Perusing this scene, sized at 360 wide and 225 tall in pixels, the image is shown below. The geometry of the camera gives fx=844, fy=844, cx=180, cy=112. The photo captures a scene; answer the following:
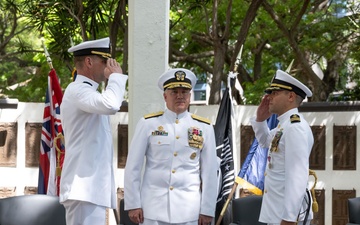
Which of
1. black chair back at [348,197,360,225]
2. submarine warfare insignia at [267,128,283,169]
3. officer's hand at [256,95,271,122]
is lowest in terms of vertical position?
black chair back at [348,197,360,225]

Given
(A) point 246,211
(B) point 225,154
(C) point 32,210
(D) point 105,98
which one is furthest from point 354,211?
(D) point 105,98

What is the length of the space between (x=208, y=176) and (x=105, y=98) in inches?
40.8

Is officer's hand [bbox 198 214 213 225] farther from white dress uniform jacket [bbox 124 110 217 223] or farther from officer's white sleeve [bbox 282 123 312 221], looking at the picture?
officer's white sleeve [bbox 282 123 312 221]

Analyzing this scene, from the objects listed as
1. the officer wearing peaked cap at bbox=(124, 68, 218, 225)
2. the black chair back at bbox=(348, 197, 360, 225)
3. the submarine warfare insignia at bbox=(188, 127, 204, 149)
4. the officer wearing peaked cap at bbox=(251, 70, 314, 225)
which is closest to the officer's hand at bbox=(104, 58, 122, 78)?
the officer wearing peaked cap at bbox=(124, 68, 218, 225)

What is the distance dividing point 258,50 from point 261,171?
6628 millimetres

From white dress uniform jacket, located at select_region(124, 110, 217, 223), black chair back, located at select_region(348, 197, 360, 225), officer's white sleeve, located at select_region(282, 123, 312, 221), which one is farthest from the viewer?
black chair back, located at select_region(348, 197, 360, 225)

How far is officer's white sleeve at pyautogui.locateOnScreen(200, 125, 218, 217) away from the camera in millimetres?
5488

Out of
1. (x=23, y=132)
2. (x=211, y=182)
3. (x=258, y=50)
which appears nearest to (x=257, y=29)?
(x=258, y=50)

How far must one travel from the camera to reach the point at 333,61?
14.0 meters

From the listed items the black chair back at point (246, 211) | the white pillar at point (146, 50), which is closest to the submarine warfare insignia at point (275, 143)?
the white pillar at point (146, 50)

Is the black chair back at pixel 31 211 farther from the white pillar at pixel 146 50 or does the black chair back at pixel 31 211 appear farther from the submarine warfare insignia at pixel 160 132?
the submarine warfare insignia at pixel 160 132

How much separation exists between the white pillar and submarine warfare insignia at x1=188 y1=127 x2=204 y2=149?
3.13 ft

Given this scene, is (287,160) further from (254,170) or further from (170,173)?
(254,170)

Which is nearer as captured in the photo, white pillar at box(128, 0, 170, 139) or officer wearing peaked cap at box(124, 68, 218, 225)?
officer wearing peaked cap at box(124, 68, 218, 225)
